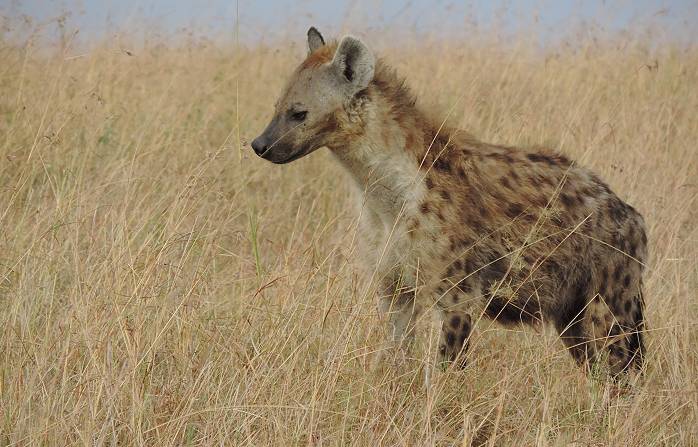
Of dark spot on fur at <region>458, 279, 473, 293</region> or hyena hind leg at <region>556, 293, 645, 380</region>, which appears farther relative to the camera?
hyena hind leg at <region>556, 293, 645, 380</region>

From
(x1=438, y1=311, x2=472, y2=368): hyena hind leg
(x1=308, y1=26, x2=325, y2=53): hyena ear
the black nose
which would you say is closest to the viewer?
(x1=438, y1=311, x2=472, y2=368): hyena hind leg

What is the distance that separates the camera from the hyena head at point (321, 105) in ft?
12.7

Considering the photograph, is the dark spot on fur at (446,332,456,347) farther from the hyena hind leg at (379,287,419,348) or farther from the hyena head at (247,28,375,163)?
the hyena head at (247,28,375,163)

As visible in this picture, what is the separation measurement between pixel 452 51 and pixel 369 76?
5239 millimetres

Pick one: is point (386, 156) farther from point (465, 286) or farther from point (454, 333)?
point (454, 333)

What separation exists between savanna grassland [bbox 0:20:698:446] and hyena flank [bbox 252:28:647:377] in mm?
153

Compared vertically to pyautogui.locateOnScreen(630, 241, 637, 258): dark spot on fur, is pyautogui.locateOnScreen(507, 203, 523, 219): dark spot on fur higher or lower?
higher

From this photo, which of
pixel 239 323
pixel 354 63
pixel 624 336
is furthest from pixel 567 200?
pixel 239 323

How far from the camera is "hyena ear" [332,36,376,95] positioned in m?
3.88

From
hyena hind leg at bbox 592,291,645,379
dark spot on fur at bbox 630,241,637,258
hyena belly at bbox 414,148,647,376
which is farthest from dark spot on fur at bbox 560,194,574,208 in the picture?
hyena hind leg at bbox 592,291,645,379

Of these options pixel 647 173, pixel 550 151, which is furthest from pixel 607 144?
pixel 550 151

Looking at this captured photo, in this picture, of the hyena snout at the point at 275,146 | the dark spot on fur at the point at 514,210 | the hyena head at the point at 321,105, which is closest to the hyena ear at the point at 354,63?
the hyena head at the point at 321,105

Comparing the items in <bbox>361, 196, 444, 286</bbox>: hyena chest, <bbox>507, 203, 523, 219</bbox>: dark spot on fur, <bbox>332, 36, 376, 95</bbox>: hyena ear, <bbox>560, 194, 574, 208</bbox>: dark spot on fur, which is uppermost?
<bbox>332, 36, 376, 95</bbox>: hyena ear

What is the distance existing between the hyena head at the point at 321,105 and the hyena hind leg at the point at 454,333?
2.65ft
